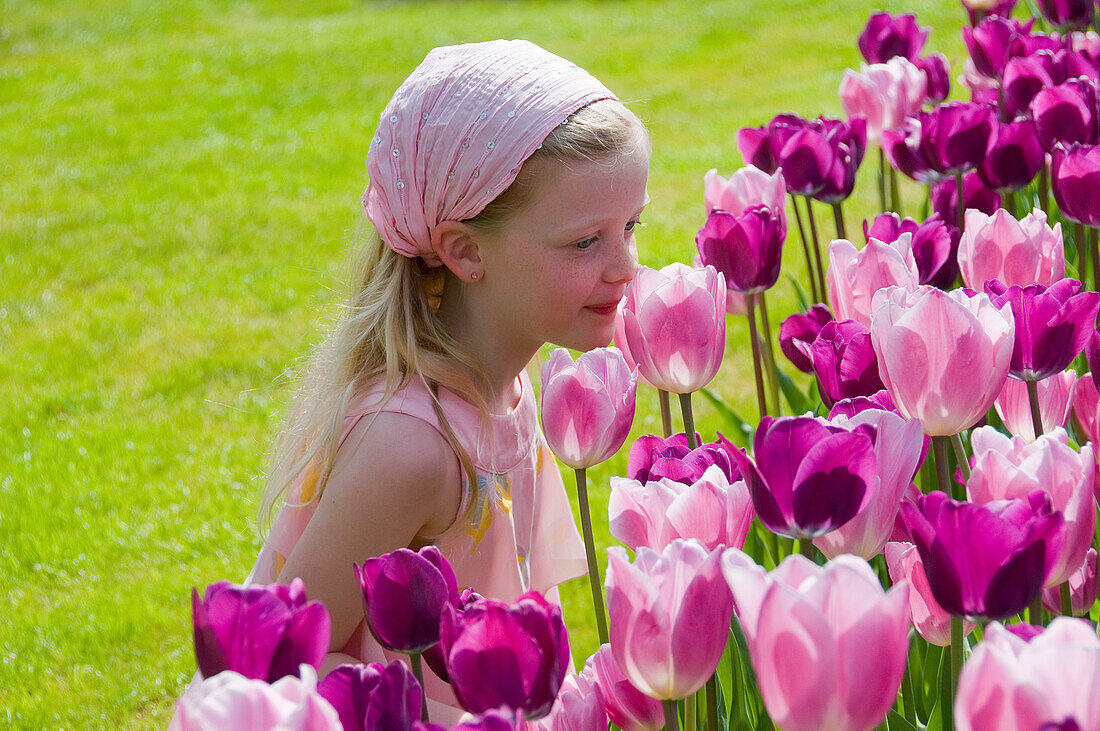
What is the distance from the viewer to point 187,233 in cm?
571

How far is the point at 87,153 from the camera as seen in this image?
268 inches

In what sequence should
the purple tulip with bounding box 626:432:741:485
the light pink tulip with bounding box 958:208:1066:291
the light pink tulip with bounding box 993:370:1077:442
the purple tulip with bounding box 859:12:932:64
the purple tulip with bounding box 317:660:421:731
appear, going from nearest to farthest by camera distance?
the purple tulip with bounding box 317:660:421:731, the purple tulip with bounding box 626:432:741:485, the light pink tulip with bounding box 993:370:1077:442, the light pink tulip with bounding box 958:208:1066:291, the purple tulip with bounding box 859:12:932:64

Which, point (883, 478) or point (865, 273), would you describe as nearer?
point (883, 478)

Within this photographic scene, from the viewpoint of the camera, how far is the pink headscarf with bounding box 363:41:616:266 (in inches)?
70.4

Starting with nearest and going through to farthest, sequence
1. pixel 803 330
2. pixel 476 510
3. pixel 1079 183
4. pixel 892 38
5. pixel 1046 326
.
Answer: pixel 1046 326 → pixel 803 330 → pixel 1079 183 → pixel 476 510 → pixel 892 38

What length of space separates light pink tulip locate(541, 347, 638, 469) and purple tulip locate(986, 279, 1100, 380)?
0.40 m

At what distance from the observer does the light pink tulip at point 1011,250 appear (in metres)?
1.59

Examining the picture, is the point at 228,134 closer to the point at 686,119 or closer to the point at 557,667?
the point at 686,119

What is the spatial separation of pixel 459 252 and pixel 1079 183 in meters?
0.90

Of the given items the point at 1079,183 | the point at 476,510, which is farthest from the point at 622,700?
the point at 1079,183

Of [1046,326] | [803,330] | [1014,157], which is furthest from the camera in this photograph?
[1014,157]

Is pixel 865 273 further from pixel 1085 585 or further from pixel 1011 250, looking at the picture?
pixel 1085 585

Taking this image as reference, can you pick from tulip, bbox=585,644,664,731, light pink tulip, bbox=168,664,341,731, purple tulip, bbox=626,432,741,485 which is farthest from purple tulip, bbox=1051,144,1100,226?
light pink tulip, bbox=168,664,341,731

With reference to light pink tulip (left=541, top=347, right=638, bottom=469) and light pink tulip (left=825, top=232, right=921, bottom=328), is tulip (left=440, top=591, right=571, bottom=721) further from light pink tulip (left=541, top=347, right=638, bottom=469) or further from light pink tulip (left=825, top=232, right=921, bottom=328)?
light pink tulip (left=825, top=232, right=921, bottom=328)
